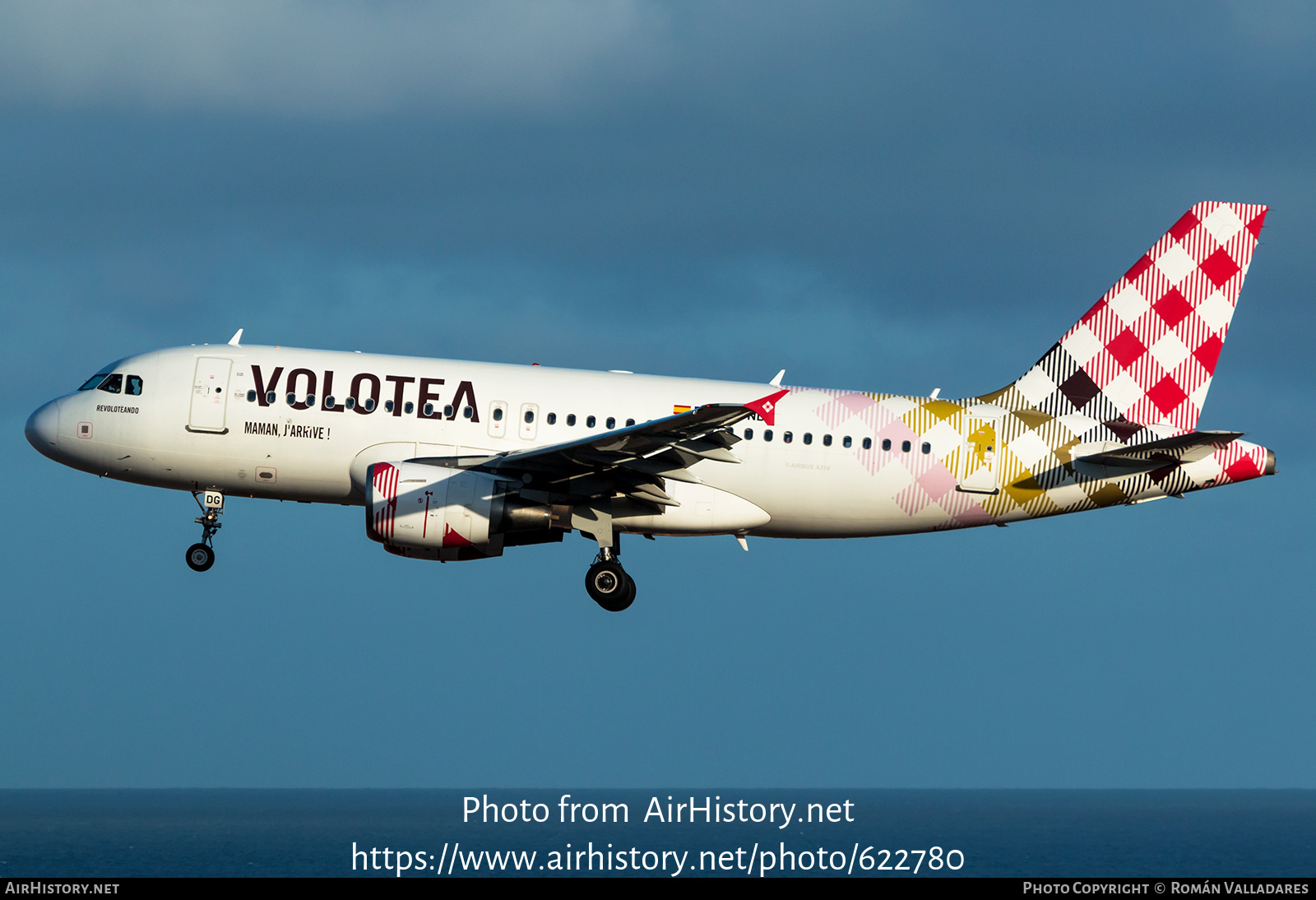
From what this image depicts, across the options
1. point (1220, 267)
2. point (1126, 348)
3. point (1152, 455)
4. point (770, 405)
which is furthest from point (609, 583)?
point (1220, 267)

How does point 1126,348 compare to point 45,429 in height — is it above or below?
above

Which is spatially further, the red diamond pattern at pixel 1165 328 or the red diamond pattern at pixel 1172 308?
the red diamond pattern at pixel 1172 308

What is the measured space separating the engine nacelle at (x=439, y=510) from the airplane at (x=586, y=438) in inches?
2.6

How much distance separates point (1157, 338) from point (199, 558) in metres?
22.6

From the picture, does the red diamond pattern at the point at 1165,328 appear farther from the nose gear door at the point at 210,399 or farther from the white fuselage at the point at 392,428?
the nose gear door at the point at 210,399

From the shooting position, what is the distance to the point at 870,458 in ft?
102

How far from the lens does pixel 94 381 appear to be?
32.0 m

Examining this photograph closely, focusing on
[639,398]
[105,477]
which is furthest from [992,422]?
[105,477]

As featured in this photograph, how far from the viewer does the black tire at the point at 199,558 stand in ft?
103

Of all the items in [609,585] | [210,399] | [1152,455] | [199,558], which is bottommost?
[609,585]

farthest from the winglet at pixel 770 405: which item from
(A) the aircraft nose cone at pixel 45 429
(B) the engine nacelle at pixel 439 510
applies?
(A) the aircraft nose cone at pixel 45 429

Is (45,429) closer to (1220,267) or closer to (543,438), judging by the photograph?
(543,438)

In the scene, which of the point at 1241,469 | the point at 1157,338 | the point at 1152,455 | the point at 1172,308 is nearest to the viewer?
the point at 1152,455
